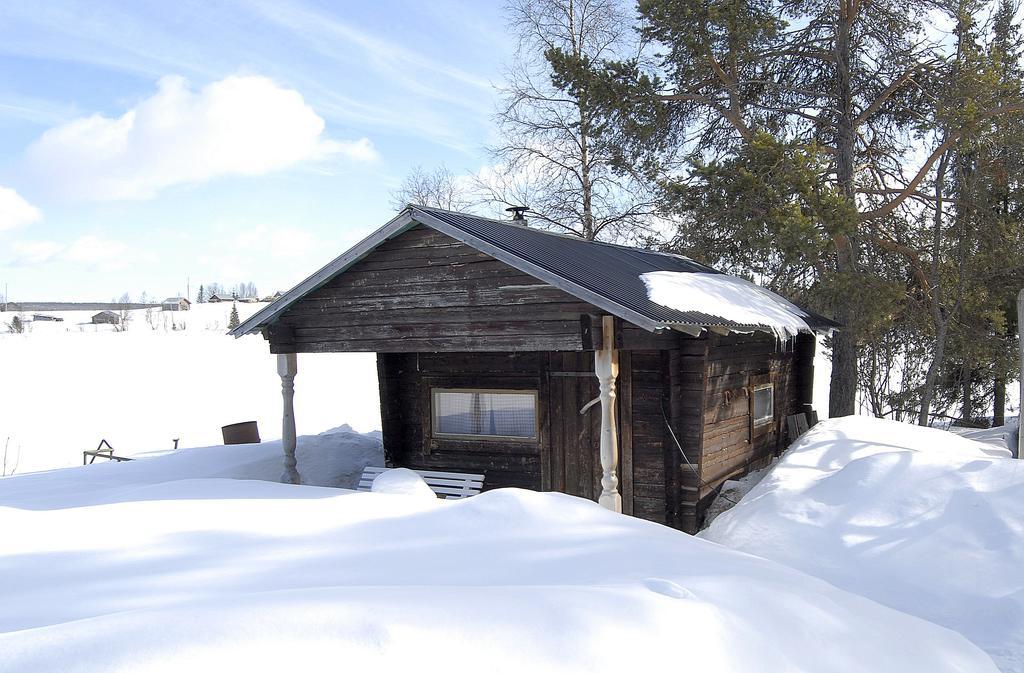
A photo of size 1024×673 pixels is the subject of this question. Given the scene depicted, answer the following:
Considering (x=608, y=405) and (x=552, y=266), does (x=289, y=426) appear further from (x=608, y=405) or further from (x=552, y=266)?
(x=608, y=405)

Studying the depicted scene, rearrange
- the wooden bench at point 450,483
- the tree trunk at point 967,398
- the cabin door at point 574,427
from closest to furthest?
Answer: the cabin door at point 574,427 → the wooden bench at point 450,483 → the tree trunk at point 967,398

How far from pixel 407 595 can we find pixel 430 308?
20.0 ft

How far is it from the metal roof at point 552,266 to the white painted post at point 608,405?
53cm

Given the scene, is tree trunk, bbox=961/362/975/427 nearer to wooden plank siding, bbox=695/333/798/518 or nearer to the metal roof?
wooden plank siding, bbox=695/333/798/518

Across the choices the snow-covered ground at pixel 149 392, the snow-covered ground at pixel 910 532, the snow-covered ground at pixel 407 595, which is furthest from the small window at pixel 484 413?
the snow-covered ground at pixel 149 392

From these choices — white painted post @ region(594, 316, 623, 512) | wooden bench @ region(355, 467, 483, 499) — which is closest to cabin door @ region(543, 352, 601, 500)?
wooden bench @ region(355, 467, 483, 499)

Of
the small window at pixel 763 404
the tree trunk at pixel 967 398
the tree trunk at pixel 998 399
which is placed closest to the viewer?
the small window at pixel 763 404

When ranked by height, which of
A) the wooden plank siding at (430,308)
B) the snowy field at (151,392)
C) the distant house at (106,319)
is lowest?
the snowy field at (151,392)

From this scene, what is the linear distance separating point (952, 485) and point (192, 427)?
76.5 ft

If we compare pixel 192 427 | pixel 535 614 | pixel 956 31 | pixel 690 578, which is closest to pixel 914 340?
pixel 956 31

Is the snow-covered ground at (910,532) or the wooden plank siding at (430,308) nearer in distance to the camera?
the snow-covered ground at (910,532)

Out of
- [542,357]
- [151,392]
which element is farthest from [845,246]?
[151,392]

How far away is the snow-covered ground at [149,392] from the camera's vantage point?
73.0 feet

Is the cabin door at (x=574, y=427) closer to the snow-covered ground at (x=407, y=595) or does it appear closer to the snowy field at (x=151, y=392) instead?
the snow-covered ground at (x=407, y=595)
